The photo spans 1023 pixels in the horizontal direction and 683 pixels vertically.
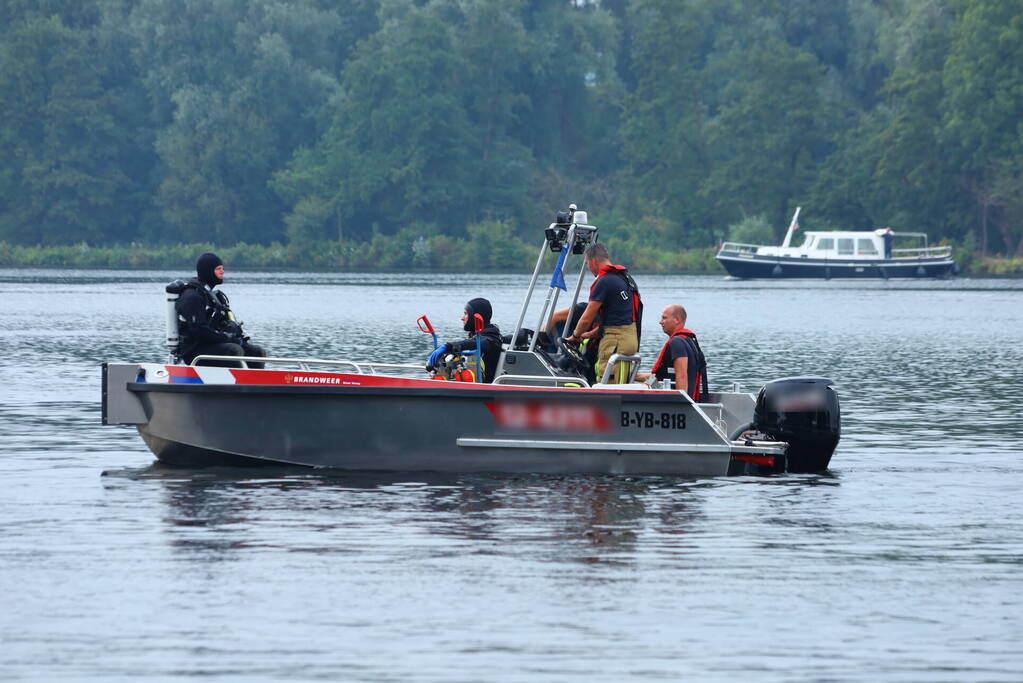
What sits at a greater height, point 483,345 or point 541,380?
point 483,345

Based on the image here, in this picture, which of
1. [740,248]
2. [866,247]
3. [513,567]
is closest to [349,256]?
[740,248]

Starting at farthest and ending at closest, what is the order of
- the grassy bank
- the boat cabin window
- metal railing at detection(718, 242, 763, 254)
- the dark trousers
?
the grassy bank → metal railing at detection(718, 242, 763, 254) → the boat cabin window → the dark trousers

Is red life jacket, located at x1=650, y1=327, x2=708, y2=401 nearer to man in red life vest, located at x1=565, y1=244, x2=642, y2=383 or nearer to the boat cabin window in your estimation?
man in red life vest, located at x1=565, y1=244, x2=642, y2=383

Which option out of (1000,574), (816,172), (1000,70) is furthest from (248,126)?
(1000,574)

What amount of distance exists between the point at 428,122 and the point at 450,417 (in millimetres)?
96584

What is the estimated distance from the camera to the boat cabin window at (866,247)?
303 ft

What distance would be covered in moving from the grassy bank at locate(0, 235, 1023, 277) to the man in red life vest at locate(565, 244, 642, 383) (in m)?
87.5

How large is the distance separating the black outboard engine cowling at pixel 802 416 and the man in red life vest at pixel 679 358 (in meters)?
0.58

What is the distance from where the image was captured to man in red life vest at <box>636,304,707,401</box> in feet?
54.3

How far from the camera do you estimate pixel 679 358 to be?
16.5 meters

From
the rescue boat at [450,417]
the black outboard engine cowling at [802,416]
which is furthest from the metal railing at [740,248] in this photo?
the rescue boat at [450,417]

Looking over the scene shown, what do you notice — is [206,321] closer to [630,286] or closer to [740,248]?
[630,286]

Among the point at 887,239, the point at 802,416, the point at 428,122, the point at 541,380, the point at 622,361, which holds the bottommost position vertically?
the point at 802,416

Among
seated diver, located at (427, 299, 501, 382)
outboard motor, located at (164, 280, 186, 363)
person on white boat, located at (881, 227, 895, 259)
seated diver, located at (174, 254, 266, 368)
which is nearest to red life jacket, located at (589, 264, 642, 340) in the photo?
seated diver, located at (427, 299, 501, 382)
